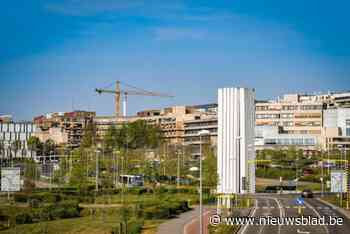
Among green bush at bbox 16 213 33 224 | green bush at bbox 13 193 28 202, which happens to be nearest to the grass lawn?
green bush at bbox 16 213 33 224

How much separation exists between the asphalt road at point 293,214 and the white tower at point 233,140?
3555mm

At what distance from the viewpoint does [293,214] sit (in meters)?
58.6

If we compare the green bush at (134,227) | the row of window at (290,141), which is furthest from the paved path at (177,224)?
the row of window at (290,141)

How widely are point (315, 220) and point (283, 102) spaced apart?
134 metres

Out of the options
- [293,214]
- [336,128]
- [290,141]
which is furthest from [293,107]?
[293,214]

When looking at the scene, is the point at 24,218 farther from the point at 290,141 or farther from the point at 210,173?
the point at 290,141

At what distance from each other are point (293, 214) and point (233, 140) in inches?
456

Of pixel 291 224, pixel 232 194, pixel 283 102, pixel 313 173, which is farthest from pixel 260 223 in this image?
pixel 283 102

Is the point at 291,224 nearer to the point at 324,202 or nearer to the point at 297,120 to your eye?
the point at 324,202

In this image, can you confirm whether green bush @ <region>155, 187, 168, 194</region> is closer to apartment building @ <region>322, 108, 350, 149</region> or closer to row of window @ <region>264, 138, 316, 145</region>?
row of window @ <region>264, 138, 316, 145</region>

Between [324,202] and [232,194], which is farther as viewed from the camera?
[324,202]

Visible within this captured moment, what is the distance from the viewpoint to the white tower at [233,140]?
67188 millimetres

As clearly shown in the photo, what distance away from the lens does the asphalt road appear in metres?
46.7

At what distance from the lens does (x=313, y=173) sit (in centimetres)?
11731
